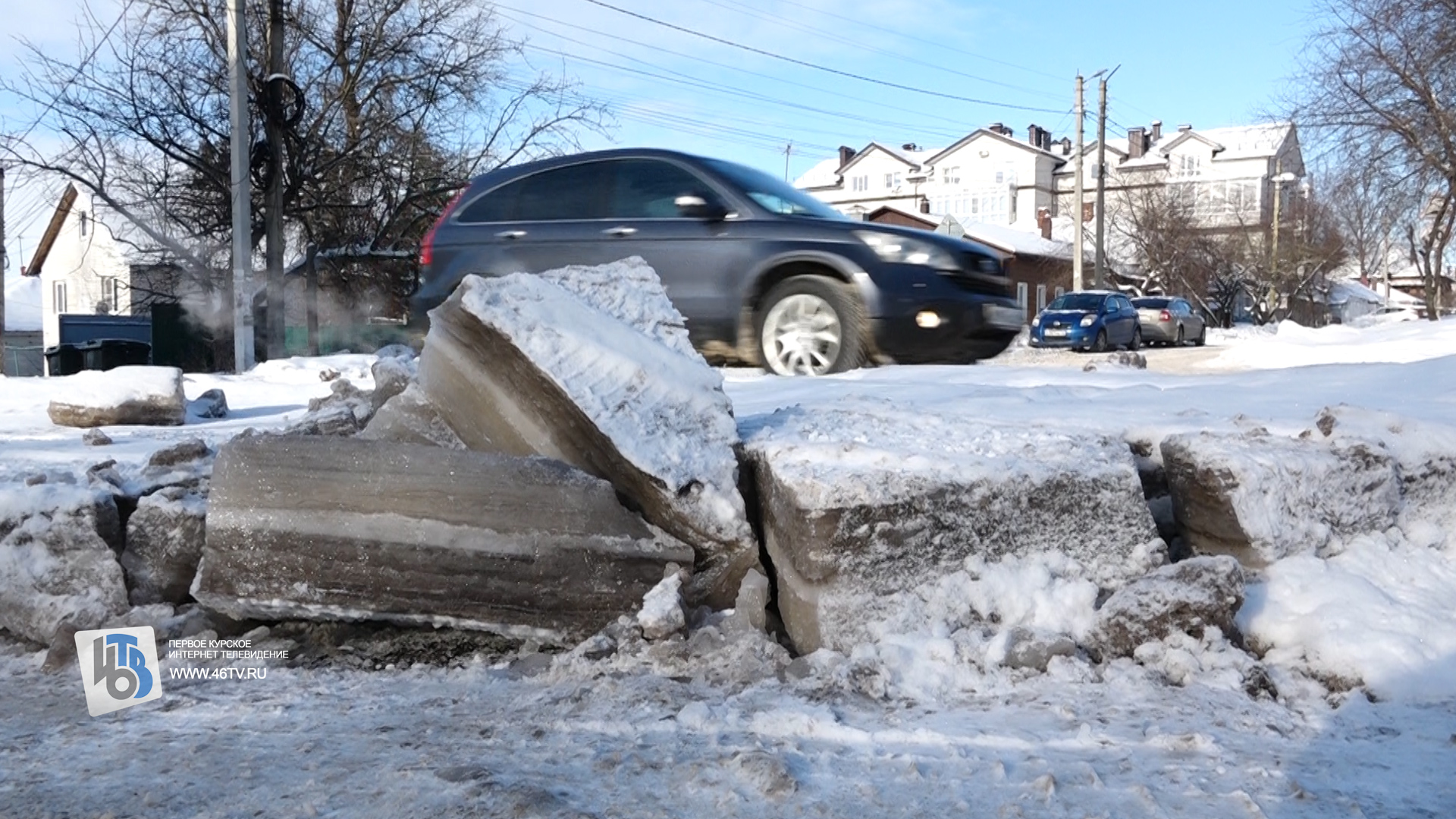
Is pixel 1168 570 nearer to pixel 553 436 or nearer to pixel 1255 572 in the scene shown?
pixel 1255 572

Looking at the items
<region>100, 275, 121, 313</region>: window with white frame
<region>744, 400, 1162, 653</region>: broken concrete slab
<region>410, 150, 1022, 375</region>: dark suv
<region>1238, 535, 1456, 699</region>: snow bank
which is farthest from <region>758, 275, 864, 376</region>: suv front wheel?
<region>100, 275, 121, 313</region>: window with white frame

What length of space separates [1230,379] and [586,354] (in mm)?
3938

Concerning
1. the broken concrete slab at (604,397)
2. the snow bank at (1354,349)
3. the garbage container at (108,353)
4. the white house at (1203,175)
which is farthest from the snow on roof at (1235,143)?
the broken concrete slab at (604,397)

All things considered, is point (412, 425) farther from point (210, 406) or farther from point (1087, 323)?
point (1087, 323)

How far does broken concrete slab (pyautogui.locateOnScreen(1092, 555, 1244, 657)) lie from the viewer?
131 inches

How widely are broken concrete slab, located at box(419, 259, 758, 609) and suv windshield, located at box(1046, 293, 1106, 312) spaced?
19.9m

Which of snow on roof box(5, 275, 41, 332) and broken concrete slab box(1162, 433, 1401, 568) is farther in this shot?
snow on roof box(5, 275, 41, 332)

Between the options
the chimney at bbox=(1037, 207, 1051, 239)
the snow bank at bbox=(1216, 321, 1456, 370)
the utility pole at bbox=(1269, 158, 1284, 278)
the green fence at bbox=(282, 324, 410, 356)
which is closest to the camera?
the snow bank at bbox=(1216, 321, 1456, 370)

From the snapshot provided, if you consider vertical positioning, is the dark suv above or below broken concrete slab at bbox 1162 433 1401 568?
above

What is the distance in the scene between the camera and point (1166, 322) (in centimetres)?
2706

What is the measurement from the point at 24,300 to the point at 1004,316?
5815 centimetres

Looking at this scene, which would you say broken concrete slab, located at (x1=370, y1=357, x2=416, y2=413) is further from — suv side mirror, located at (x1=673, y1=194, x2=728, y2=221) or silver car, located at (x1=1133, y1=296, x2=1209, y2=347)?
silver car, located at (x1=1133, y1=296, x2=1209, y2=347)

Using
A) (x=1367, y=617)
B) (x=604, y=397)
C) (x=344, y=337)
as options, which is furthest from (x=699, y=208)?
(x=344, y=337)

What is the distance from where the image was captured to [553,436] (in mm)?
4160
